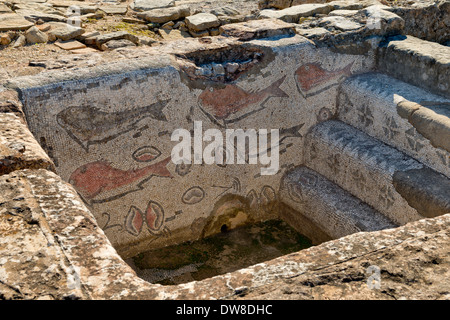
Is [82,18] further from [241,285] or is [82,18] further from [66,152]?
[241,285]

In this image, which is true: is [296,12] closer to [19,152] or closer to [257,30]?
[257,30]

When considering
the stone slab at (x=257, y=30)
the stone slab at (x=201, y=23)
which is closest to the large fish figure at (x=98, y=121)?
the stone slab at (x=257, y=30)

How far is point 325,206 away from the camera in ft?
13.0

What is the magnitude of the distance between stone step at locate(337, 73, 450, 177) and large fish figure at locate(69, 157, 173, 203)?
1437 millimetres

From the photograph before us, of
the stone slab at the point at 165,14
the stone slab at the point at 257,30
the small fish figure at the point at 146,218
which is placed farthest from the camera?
the stone slab at the point at 165,14

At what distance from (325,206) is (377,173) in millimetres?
448

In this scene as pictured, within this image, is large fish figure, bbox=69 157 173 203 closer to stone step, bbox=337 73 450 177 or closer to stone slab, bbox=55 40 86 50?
stone slab, bbox=55 40 86 50

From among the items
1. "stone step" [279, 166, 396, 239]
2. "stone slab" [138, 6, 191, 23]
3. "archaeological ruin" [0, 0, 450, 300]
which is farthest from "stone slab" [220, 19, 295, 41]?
"stone slab" [138, 6, 191, 23]

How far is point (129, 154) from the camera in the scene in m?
3.59

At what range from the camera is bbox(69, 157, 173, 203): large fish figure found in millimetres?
3473

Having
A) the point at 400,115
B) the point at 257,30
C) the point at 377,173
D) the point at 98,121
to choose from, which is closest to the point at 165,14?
the point at 257,30

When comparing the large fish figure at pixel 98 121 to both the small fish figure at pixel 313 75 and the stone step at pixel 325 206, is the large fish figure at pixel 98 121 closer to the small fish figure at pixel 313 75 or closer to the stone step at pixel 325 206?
the small fish figure at pixel 313 75

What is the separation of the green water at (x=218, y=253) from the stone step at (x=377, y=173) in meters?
0.56

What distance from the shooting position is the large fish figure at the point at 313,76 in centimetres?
414
